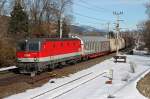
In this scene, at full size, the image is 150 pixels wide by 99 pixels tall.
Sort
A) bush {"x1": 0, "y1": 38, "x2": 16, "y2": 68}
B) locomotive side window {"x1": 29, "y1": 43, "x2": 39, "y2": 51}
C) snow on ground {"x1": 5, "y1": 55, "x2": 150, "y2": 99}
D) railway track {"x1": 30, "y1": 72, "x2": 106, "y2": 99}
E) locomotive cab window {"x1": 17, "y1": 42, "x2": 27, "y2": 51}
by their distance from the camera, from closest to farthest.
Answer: railway track {"x1": 30, "y1": 72, "x2": 106, "y2": 99} < snow on ground {"x1": 5, "y1": 55, "x2": 150, "y2": 99} < locomotive side window {"x1": 29, "y1": 43, "x2": 39, "y2": 51} < locomotive cab window {"x1": 17, "y1": 42, "x2": 27, "y2": 51} < bush {"x1": 0, "y1": 38, "x2": 16, "y2": 68}

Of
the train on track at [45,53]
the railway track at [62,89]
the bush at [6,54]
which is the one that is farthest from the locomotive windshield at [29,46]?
the bush at [6,54]

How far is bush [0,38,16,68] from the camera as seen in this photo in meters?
38.6

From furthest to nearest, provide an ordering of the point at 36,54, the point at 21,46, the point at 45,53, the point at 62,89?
the point at 45,53, the point at 21,46, the point at 36,54, the point at 62,89

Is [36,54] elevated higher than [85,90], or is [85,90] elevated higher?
[36,54]

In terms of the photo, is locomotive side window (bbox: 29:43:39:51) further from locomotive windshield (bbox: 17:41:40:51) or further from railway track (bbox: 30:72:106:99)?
railway track (bbox: 30:72:106:99)

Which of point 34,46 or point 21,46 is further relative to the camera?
point 21,46

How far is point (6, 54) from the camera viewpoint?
132ft

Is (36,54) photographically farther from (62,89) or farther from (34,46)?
(62,89)

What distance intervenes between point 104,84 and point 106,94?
4727 mm

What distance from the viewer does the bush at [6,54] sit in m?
38.6

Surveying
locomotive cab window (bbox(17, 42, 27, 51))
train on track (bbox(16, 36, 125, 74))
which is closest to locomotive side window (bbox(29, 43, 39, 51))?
train on track (bbox(16, 36, 125, 74))

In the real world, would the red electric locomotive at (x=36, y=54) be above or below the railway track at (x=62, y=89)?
above

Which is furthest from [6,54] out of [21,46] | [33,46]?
[33,46]

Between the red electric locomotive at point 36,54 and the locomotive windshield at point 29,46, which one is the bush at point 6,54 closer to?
the red electric locomotive at point 36,54
